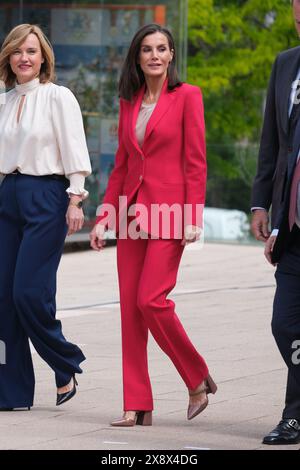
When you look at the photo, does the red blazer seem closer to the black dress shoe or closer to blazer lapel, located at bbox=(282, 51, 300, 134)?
blazer lapel, located at bbox=(282, 51, 300, 134)

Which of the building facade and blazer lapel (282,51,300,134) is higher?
blazer lapel (282,51,300,134)

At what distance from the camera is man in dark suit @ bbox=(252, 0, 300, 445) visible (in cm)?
631

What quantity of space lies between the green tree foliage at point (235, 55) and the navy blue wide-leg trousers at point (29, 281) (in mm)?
18423

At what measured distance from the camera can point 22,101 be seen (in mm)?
7477

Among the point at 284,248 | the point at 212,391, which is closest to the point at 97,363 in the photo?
the point at 212,391

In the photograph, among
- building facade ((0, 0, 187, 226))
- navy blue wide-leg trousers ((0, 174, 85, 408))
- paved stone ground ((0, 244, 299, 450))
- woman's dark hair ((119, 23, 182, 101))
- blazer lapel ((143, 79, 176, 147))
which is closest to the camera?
paved stone ground ((0, 244, 299, 450))

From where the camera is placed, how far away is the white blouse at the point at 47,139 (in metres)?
7.31

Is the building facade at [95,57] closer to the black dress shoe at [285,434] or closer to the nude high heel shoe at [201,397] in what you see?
the nude high heel shoe at [201,397]

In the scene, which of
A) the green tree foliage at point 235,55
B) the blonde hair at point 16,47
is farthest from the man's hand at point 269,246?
the green tree foliage at point 235,55

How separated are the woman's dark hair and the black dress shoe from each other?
180 cm

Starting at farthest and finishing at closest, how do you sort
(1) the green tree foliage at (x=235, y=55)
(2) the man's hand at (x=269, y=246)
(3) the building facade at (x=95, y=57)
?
1. (1) the green tree foliage at (x=235, y=55)
2. (3) the building facade at (x=95, y=57)
3. (2) the man's hand at (x=269, y=246)

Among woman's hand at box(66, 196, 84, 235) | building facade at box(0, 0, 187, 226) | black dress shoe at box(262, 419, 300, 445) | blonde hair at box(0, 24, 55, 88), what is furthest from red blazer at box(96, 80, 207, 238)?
building facade at box(0, 0, 187, 226)
